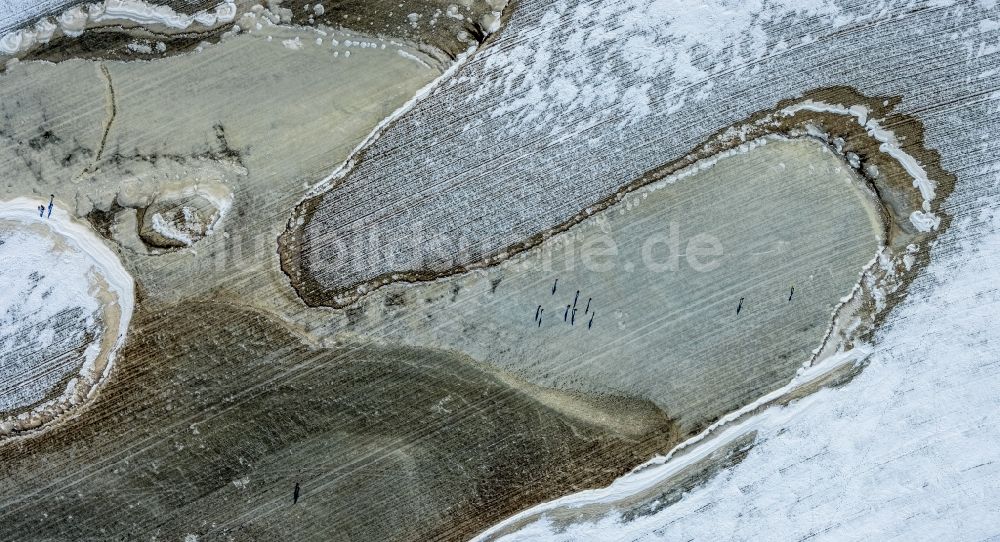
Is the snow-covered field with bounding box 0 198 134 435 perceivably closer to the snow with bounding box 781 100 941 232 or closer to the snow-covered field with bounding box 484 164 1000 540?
the snow-covered field with bounding box 484 164 1000 540

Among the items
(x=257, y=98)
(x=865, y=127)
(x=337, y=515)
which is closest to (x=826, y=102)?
(x=865, y=127)

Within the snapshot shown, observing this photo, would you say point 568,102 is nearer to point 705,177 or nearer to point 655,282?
point 705,177

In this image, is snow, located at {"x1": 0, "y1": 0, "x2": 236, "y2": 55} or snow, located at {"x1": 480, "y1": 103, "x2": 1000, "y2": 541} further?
snow, located at {"x1": 0, "y1": 0, "x2": 236, "y2": 55}

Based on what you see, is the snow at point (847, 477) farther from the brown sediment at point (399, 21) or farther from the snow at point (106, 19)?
the snow at point (106, 19)

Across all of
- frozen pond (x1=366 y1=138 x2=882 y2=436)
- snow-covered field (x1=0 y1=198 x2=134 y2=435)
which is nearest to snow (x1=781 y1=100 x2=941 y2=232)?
frozen pond (x1=366 y1=138 x2=882 y2=436)

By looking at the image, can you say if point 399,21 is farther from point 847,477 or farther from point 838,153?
point 847,477

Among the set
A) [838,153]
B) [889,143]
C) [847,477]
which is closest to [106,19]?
[838,153]
